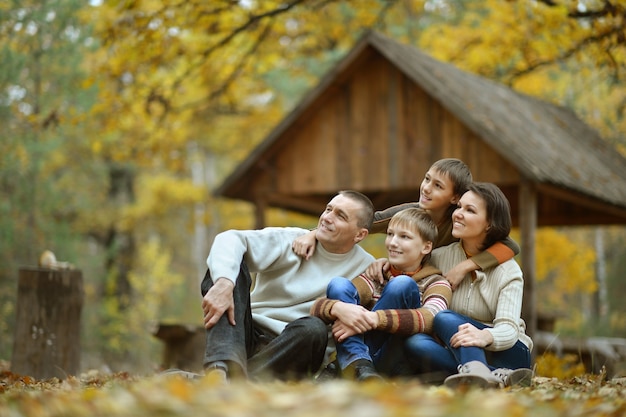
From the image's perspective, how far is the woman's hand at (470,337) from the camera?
398 centimetres

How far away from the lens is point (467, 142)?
1058 cm

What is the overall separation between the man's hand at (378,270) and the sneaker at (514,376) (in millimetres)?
857

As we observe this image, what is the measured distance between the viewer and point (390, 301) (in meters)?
4.15

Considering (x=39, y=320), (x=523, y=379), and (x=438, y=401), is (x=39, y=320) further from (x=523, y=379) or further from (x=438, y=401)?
(x=438, y=401)

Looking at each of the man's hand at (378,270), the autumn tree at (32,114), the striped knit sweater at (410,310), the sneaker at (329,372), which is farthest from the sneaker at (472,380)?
the autumn tree at (32,114)

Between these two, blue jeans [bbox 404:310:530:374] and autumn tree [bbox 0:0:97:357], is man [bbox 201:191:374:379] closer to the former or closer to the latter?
blue jeans [bbox 404:310:530:374]

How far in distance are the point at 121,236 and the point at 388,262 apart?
16.7 meters

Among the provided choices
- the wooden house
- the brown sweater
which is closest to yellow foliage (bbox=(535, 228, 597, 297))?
the wooden house

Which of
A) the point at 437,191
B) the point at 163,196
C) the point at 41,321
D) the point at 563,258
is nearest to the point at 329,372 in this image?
the point at 437,191

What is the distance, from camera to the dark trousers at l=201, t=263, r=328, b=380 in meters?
4.02

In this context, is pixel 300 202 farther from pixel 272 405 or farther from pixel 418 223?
pixel 272 405

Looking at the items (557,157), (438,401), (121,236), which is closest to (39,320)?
(438,401)

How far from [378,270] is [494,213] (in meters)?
0.76

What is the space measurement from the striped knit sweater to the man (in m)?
0.12
